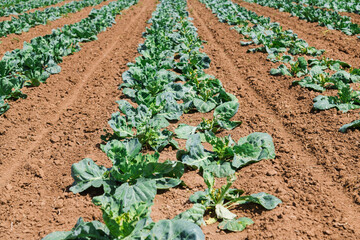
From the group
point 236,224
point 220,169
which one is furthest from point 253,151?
point 236,224

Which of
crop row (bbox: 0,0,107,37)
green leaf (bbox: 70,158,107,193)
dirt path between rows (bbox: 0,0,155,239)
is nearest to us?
dirt path between rows (bbox: 0,0,155,239)

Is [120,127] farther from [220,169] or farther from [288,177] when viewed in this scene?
[288,177]

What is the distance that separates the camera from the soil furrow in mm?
2836

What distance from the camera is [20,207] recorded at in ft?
10.9

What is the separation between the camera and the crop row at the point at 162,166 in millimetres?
2562

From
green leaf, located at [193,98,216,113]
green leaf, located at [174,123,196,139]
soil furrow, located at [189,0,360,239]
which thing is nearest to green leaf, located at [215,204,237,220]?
soil furrow, located at [189,0,360,239]

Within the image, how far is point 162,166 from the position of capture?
335 cm

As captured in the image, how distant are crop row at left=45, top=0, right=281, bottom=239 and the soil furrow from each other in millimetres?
170

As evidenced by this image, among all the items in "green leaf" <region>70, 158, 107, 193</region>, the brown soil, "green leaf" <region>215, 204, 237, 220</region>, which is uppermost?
"green leaf" <region>70, 158, 107, 193</region>

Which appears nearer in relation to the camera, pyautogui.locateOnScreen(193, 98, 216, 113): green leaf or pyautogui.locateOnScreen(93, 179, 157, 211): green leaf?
pyautogui.locateOnScreen(93, 179, 157, 211): green leaf

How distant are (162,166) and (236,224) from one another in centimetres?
103

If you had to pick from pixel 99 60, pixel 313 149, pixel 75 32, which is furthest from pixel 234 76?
pixel 75 32

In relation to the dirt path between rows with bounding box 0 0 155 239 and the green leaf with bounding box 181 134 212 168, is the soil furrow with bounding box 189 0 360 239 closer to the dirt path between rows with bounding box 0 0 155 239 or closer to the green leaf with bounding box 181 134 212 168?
the green leaf with bounding box 181 134 212 168

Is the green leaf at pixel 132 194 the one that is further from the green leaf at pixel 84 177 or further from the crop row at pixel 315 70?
the crop row at pixel 315 70
